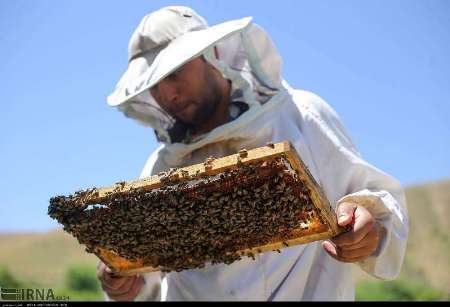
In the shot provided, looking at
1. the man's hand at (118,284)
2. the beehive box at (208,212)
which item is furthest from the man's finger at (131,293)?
the beehive box at (208,212)

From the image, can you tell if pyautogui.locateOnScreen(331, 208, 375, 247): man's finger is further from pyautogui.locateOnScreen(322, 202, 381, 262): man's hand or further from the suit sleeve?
the suit sleeve

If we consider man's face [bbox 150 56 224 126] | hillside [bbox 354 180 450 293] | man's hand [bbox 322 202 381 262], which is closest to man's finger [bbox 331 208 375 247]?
man's hand [bbox 322 202 381 262]

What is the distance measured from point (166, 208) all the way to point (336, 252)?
0.98 m

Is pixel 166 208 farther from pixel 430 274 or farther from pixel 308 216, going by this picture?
pixel 430 274

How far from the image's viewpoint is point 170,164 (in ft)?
13.7

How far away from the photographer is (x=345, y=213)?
317 cm

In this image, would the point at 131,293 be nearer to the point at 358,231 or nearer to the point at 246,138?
the point at 246,138

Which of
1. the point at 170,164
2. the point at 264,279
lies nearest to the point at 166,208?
the point at 264,279

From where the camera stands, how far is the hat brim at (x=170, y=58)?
3811 millimetres

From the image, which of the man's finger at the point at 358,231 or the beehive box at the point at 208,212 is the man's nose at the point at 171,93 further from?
the man's finger at the point at 358,231

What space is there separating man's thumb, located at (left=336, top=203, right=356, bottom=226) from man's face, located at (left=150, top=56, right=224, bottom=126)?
4.36 feet

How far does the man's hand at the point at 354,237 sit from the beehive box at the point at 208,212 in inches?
4.1

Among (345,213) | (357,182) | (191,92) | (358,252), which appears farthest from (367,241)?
(191,92)

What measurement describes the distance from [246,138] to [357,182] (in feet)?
2.62
